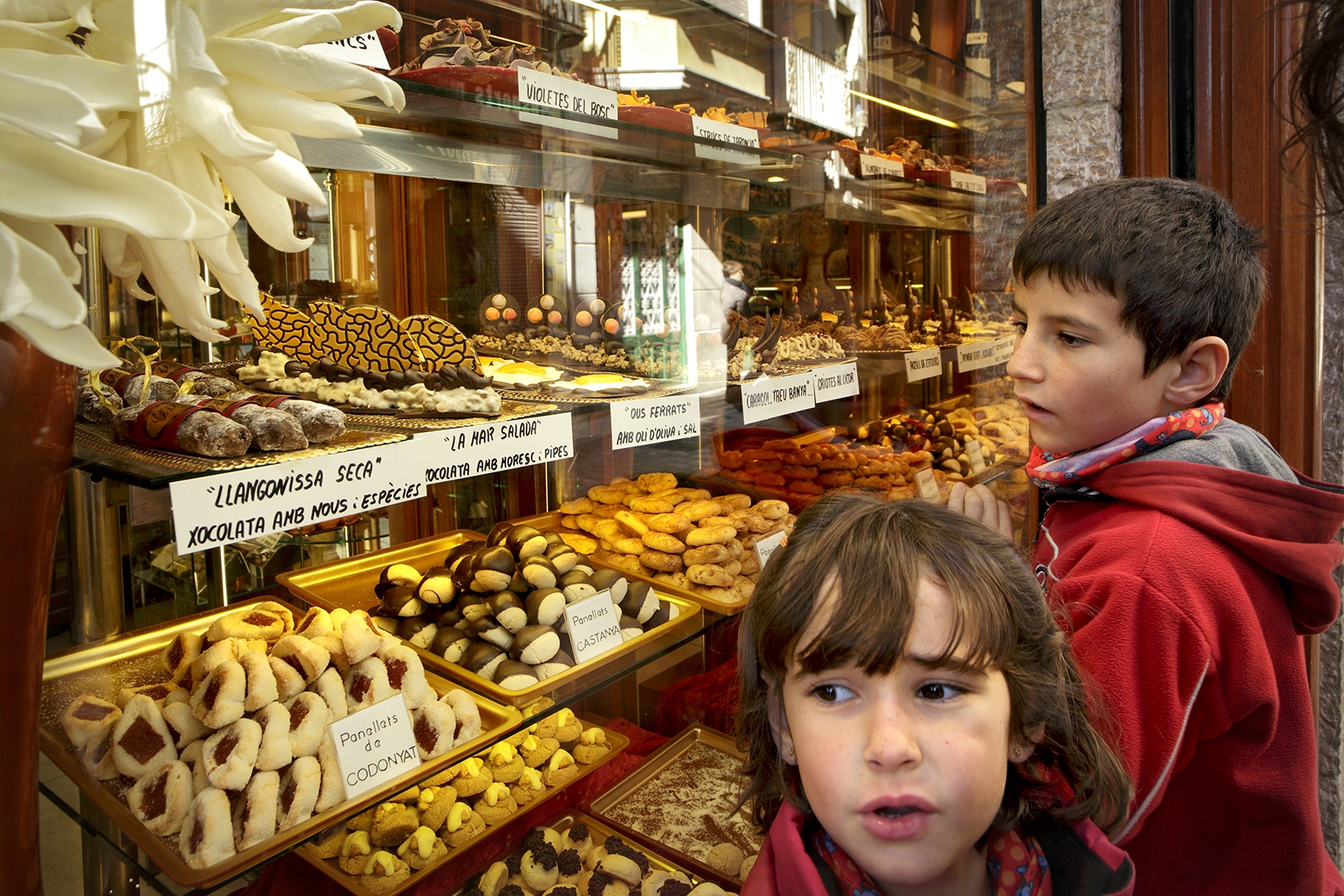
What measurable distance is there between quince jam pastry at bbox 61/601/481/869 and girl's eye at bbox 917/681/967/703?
1.95ft

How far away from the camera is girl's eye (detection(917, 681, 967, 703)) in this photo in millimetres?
778

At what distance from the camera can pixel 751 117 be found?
1766 mm

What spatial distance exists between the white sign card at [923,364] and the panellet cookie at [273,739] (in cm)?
156

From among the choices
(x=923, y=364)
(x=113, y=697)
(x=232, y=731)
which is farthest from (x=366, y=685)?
(x=923, y=364)

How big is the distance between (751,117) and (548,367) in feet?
2.10

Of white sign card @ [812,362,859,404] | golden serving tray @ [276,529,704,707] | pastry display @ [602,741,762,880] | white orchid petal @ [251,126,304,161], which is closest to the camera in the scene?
white orchid petal @ [251,126,304,161]

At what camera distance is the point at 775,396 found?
1.68 m

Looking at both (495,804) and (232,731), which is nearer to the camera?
(232,731)

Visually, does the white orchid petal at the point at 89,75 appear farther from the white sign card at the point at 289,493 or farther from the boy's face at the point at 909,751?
the boy's face at the point at 909,751

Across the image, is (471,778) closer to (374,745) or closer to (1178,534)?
(374,745)

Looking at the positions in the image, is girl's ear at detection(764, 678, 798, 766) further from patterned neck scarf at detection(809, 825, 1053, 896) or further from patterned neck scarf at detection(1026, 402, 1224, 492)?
patterned neck scarf at detection(1026, 402, 1224, 492)

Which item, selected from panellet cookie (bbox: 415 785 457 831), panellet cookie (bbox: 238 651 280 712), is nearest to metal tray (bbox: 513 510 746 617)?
panellet cookie (bbox: 415 785 457 831)

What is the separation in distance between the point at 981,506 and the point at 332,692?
0.92 m

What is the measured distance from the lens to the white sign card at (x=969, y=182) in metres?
2.17
